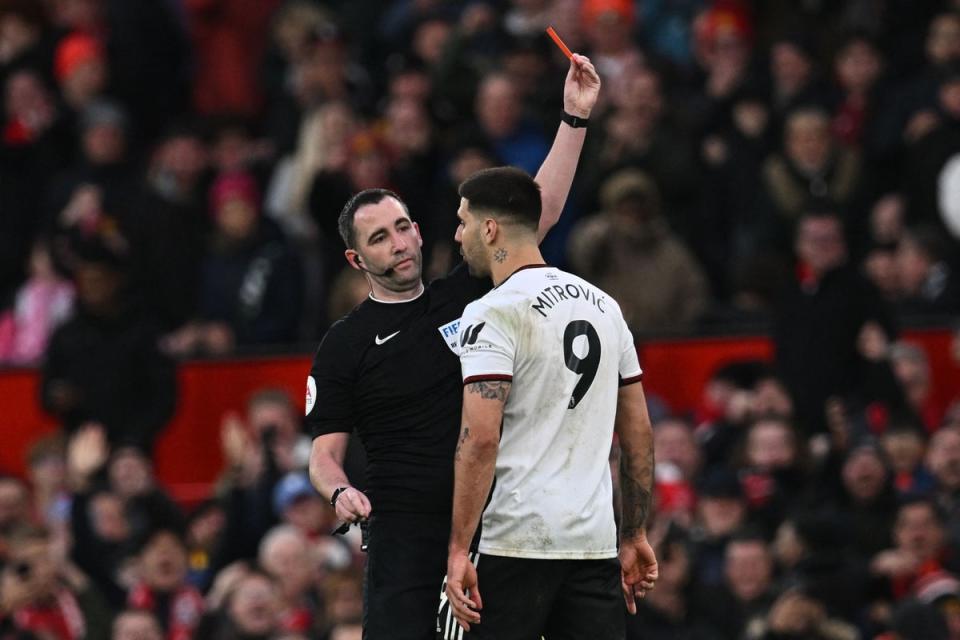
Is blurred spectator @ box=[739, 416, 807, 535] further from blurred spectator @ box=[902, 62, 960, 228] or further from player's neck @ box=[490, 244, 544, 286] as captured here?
player's neck @ box=[490, 244, 544, 286]

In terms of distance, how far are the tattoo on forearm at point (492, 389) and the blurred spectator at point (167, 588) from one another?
581 centimetres

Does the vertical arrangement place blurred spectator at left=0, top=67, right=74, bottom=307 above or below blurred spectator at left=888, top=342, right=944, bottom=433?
above

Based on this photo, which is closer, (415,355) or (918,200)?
(415,355)

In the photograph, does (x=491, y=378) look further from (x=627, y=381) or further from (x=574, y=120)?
(x=574, y=120)

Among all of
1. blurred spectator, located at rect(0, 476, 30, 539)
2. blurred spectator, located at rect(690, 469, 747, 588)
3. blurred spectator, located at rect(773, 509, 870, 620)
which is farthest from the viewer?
blurred spectator, located at rect(0, 476, 30, 539)

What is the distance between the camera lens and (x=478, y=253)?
8.02 metres

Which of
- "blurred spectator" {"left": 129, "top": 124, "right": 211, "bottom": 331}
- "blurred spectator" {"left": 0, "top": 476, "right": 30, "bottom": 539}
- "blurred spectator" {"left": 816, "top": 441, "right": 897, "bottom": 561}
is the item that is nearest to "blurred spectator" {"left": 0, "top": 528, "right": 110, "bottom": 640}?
"blurred spectator" {"left": 0, "top": 476, "right": 30, "bottom": 539}

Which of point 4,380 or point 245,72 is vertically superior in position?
point 245,72

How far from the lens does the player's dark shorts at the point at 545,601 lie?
25.8ft

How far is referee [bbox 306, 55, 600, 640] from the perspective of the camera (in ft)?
27.0

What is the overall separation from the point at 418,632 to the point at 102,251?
24.5 ft

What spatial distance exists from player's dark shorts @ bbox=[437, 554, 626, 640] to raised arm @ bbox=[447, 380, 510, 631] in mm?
129

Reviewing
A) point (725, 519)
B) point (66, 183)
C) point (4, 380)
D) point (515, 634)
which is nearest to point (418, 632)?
point (515, 634)

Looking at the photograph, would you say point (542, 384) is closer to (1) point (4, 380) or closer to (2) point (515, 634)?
(2) point (515, 634)
